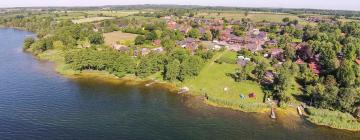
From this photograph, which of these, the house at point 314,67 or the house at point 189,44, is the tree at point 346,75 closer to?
the house at point 314,67

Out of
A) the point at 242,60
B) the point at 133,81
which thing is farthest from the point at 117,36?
the point at 133,81

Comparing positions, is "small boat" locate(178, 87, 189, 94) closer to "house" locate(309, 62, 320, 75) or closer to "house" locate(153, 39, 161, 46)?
"house" locate(309, 62, 320, 75)

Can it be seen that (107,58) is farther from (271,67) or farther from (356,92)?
(356,92)

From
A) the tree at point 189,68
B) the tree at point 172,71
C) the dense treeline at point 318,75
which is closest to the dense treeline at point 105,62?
the tree at point 172,71

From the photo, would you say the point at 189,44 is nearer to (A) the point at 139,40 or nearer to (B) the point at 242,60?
(A) the point at 139,40

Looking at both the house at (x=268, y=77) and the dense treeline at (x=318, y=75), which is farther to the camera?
the house at (x=268, y=77)

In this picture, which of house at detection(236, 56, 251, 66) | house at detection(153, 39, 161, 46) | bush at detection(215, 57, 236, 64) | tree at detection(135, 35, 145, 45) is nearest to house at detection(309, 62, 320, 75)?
house at detection(236, 56, 251, 66)
